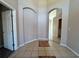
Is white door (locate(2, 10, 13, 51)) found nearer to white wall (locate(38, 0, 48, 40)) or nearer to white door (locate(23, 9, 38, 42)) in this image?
white door (locate(23, 9, 38, 42))

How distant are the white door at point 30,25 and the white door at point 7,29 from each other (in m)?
1.32

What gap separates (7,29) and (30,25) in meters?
1.99

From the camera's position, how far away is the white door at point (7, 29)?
14.9 feet

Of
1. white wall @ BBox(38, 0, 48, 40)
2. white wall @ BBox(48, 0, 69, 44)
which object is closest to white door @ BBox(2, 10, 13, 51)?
white wall @ BBox(38, 0, 48, 40)

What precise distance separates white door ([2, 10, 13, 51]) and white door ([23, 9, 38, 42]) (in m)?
1.32

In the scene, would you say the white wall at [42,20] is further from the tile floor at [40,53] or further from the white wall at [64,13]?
the tile floor at [40,53]

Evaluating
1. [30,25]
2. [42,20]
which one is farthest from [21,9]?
[42,20]

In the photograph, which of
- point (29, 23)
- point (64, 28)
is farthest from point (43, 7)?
point (64, 28)

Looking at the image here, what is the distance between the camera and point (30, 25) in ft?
20.8

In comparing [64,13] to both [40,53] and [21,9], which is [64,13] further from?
[40,53]

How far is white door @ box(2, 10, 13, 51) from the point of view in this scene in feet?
14.9

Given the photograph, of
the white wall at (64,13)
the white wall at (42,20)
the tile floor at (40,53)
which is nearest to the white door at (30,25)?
the white wall at (42,20)

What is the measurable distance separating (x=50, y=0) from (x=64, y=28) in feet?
8.11

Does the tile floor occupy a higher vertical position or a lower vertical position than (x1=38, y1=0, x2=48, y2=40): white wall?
lower
